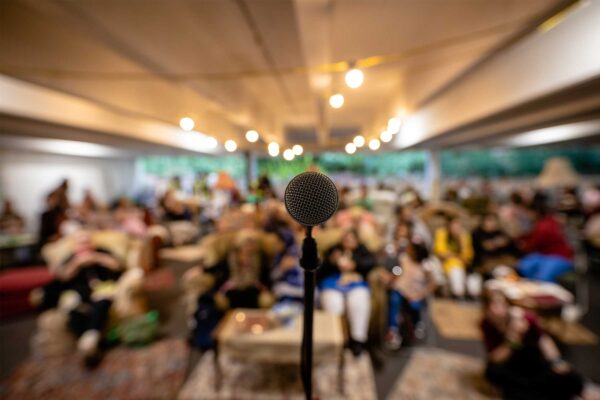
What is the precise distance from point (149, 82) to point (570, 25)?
4266 millimetres

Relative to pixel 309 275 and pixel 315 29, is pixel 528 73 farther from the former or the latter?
pixel 309 275

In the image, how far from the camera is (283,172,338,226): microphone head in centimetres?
54

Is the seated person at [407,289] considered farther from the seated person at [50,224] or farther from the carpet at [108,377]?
the seated person at [50,224]

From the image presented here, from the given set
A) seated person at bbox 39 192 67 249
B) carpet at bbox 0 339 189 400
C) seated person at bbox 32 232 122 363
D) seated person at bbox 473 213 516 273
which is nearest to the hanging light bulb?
seated person at bbox 473 213 516 273

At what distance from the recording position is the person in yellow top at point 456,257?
10.7ft

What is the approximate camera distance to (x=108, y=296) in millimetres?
2471

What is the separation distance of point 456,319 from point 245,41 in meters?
3.57

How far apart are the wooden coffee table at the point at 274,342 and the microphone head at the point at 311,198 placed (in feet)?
5.13

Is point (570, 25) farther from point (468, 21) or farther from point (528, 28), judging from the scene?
point (468, 21)

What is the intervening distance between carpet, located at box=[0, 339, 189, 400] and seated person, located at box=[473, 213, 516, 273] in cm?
355

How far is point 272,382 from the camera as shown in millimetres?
2018

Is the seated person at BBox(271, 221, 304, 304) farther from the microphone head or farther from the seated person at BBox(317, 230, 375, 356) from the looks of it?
the microphone head

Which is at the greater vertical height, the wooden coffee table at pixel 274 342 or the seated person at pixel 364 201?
the seated person at pixel 364 201

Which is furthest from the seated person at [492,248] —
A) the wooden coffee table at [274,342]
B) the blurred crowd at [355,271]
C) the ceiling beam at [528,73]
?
the wooden coffee table at [274,342]
